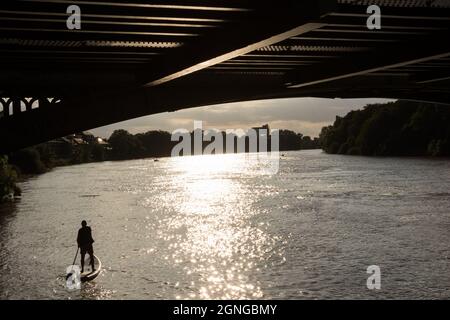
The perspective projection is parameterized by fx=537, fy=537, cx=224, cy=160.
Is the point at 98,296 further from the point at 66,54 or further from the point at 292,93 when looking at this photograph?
the point at 66,54

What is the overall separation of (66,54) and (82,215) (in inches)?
1797

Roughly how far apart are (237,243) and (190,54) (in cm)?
3171

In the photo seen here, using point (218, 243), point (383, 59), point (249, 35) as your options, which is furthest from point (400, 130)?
point (249, 35)

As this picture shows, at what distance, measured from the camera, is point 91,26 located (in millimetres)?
8852

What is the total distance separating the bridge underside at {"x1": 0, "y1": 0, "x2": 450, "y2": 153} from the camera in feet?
25.6

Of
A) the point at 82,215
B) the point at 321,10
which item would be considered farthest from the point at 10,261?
the point at 321,10

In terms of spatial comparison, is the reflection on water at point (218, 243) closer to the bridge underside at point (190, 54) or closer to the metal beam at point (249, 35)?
the bridge underside at point (190, 54)

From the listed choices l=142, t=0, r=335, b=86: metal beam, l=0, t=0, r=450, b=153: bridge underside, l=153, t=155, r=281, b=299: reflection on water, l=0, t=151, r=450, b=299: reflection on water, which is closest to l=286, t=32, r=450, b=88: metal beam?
l=0, t=0, r=450, b=153: bridge underside

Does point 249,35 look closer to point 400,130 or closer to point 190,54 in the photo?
point 190,54

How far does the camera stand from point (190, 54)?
1005cm

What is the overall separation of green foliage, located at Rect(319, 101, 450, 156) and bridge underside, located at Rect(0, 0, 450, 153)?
127 meters

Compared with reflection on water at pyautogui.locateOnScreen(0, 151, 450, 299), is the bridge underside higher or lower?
higher

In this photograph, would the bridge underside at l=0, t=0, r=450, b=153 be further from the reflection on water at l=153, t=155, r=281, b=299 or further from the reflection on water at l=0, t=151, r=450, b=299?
the reflection on water at l=153, t=155, r=281, b=299

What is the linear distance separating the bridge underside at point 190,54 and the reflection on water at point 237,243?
592 inches
